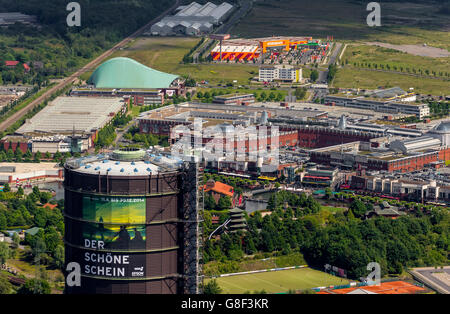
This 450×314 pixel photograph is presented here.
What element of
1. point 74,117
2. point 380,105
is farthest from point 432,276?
point 380,105

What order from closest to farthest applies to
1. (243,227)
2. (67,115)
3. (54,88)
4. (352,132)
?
(243,227) → (352,132) → (67,115) → (54,88)

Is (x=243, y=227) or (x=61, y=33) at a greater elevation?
(x=61, y=33)

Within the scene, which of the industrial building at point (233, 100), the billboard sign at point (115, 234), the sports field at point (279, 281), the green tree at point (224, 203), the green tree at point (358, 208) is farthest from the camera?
the industrial building at point (233, 100)

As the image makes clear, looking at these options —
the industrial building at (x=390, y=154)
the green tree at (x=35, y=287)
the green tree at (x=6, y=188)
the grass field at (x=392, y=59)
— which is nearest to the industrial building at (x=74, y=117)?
the green tree at (x=6, y=188)

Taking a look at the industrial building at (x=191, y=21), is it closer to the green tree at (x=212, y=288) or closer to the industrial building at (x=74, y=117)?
the industrial building at (x=74, y=117)

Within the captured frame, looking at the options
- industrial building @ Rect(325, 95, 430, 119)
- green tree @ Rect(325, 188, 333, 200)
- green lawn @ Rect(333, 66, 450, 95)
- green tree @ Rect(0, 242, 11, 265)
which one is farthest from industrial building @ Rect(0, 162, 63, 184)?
green lawn @ Rect(333, 66, 450, 95)

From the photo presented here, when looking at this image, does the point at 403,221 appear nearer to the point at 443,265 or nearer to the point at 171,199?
the point at 443,265

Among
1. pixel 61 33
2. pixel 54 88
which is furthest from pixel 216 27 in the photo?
pixel 54 88
